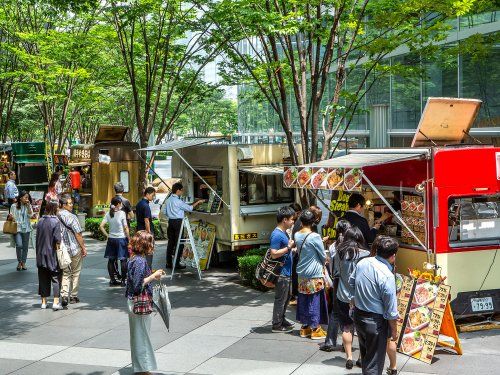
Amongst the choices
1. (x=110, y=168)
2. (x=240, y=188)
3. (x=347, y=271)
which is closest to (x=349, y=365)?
(x=347, y=271)

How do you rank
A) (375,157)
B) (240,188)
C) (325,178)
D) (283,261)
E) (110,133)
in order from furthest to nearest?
(110,133) < (240,188) < (325,178) < (375,157) < (283,261)

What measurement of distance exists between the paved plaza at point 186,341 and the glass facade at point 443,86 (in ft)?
18.8

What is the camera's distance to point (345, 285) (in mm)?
8445

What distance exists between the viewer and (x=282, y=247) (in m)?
9.77

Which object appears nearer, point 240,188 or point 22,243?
point 240,188

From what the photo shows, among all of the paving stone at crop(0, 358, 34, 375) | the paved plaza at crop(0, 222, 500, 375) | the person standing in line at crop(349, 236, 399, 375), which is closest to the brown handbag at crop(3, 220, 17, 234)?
the paved plaza at crop(0, 222, 500, 375)

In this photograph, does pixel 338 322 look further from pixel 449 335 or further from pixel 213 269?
pixel 213 269

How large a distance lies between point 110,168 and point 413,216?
583 inches

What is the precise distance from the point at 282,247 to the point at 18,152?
2403 cm

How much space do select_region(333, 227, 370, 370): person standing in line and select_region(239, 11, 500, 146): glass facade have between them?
6951 millimetres

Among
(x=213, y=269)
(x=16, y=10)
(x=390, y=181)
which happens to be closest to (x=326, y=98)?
(x=16, y=10)

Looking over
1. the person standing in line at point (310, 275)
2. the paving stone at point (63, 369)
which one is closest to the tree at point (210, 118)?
the person standing in line at point (310, 275)

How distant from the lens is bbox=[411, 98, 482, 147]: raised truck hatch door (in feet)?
35.4

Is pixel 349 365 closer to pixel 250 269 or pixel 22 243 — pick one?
pixel 250 269
